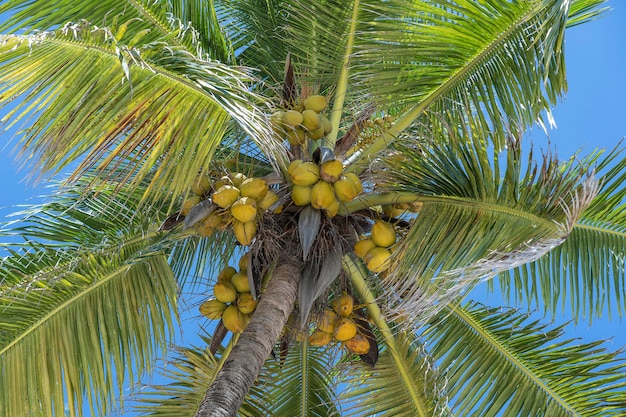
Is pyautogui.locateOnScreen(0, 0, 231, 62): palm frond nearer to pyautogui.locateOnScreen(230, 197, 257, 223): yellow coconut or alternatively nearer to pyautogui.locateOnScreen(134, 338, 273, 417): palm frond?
pyautogui.locateOnScreen(230, 197, 257, 223): yellow coconut

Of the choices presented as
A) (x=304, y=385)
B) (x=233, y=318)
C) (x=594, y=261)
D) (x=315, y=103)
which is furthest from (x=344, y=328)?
(x=594, y=261)

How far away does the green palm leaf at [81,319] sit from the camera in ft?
14.8

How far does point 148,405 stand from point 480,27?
2.85 metres

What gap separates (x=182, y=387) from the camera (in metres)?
5.30

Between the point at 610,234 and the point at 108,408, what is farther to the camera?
the point at 610,234

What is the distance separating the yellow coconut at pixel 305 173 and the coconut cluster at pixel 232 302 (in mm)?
639

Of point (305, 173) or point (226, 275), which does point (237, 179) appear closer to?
point (305, 173)

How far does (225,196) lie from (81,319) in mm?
1089

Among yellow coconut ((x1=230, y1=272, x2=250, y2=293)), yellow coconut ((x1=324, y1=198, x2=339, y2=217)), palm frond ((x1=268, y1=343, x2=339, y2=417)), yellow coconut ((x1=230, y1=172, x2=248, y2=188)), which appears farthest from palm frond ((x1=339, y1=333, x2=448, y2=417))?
yellow coconut ((x1=230, y1=172, x2=248, y2=188))

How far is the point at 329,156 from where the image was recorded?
433cm

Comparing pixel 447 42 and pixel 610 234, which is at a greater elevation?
pixel 447 42

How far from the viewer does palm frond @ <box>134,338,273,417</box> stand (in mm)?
5172

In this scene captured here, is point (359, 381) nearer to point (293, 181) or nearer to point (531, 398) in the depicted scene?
point (531, 398)

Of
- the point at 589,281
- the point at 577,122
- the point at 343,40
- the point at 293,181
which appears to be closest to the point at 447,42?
the point at 343,40
